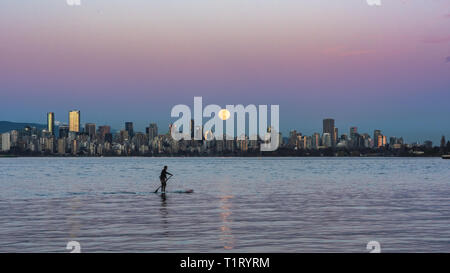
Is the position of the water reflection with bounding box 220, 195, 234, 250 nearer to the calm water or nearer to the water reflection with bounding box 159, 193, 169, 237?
the calm water

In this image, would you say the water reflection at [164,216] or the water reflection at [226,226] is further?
the water reflection at [164,216]

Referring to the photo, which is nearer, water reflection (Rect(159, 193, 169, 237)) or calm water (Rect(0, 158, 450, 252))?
calm water (Rect(0, 158, 450, 252))

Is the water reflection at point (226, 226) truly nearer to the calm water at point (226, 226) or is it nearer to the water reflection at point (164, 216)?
the calm water at point (226, 226)

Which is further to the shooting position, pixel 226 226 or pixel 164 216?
pixel 164 216

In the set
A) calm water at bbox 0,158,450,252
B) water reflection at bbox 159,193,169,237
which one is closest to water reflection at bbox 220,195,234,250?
A: calm water at bbox 0,158,450,252

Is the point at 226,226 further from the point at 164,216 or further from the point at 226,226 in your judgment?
the point at 164,216

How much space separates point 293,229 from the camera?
2534cm

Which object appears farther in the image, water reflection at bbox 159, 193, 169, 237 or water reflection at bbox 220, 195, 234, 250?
water reflection at bbox 159, 193, 169, 237

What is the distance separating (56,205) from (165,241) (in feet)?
61.3

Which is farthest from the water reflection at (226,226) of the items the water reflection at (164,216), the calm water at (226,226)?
the water reflection at (164,216)

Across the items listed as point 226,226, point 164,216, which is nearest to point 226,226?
point 226,226

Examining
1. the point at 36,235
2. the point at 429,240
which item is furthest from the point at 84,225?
the point at 429,240

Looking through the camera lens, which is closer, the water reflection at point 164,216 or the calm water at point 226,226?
the calm water at point 226,226
